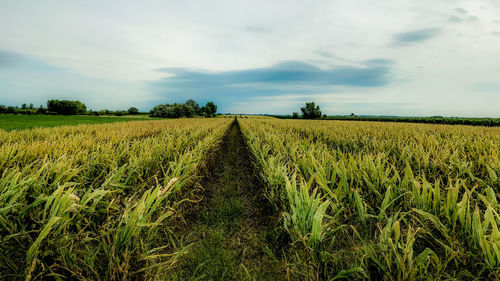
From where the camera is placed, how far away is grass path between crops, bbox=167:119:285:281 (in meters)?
2.23

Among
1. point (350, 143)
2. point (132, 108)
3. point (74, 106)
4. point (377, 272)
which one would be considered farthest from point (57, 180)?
point (132, 108)

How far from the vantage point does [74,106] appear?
6619cm

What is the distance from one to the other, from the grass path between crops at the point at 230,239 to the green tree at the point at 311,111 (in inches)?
3490

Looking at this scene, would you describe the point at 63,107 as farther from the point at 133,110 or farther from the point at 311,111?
the point at 311,111

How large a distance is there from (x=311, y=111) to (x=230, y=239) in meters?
90.9

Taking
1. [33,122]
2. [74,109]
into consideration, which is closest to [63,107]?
[74,109]

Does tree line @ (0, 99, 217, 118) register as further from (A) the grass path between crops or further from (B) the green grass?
(A) the grass path between crops

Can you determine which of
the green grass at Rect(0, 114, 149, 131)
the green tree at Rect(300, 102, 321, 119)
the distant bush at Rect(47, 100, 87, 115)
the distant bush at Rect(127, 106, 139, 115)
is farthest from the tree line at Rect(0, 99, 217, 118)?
the green tree at Rect(300, 102, 321, 119)

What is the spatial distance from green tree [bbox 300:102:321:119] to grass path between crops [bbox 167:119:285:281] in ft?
291

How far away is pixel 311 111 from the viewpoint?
290 feet

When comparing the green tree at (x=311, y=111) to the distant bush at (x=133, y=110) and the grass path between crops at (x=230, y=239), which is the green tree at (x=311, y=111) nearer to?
the distant bush at (x=133, y=110)

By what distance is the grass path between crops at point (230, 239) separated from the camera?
2234 mm

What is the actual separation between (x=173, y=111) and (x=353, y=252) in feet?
207

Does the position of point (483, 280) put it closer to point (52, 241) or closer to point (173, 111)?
point (52, 241)
